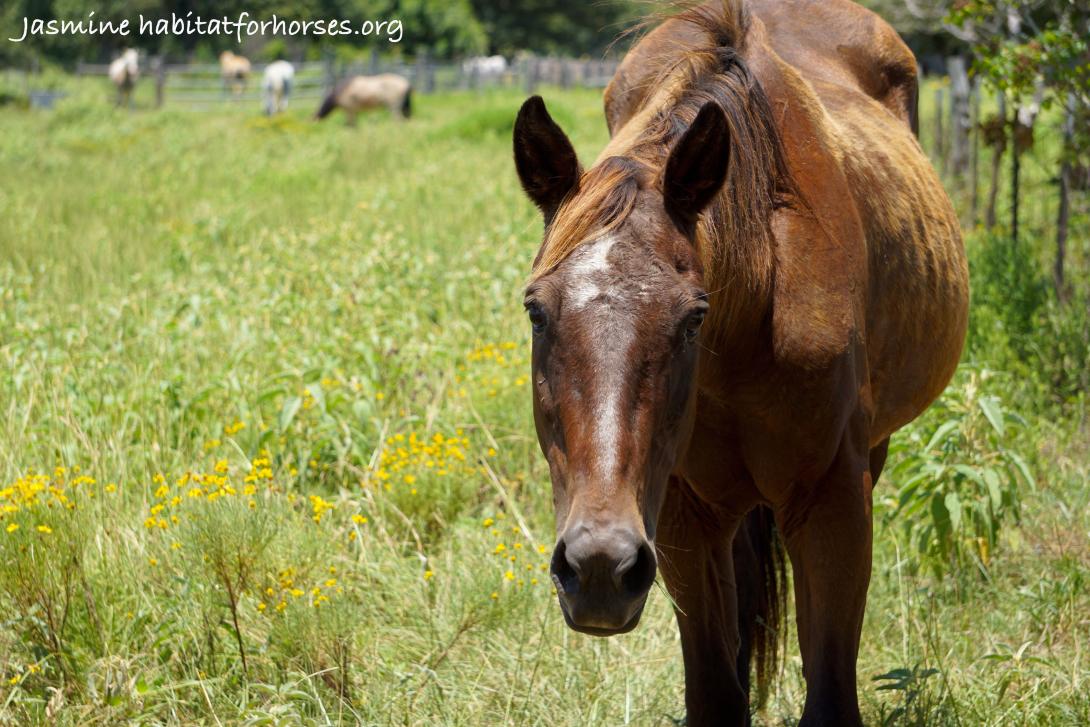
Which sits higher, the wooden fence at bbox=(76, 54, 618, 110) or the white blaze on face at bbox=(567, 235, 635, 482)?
the white blaze on face at bbox=(567, 235, 635, 482)

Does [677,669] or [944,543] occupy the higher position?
[944,543]

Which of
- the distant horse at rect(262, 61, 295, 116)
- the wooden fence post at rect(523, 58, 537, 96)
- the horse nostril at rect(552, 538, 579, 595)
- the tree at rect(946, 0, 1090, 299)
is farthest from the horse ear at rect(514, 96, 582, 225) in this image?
the wooden fence post at rect(523, 58, 537, 96)

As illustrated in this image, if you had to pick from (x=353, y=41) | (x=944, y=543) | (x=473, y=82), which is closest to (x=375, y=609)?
(x=944, y=543)

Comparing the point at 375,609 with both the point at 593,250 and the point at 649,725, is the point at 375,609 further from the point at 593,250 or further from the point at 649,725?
the point at 593,250

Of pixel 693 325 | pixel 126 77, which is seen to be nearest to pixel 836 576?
pixel 693 325

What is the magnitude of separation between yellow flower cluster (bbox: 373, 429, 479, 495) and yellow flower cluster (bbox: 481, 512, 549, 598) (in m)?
0.32

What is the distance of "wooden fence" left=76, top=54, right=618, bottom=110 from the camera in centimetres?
3684

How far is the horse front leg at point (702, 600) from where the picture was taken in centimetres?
309

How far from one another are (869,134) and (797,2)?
3.57 feet

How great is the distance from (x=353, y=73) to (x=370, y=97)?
8.32 meters

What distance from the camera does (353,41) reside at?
50.5 metres

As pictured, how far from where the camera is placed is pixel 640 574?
6.67 ft

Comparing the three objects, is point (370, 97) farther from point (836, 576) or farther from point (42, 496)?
point (836, 576)

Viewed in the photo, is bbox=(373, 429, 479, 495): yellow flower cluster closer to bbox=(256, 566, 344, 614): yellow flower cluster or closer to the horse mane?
bbox=(256, 566, 344, 614): yellow flower cluster
